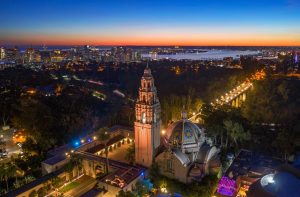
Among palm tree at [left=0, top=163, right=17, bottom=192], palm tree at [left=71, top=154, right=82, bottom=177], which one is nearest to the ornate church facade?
palm tree at [left=71, top=154, right=82, bottom=177]

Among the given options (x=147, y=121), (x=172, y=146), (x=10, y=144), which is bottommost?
(x=10, y=144)

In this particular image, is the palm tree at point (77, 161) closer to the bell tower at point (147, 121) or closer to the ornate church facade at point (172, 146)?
the ornate church facade at point (172, 146)

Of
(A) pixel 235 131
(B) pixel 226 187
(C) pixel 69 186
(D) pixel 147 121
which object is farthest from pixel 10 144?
(A) pixel 235 131

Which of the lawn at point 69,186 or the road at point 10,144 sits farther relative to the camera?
the road at point 10,144

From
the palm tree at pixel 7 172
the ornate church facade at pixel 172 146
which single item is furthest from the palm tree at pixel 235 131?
the palm tree at pixel 7 172

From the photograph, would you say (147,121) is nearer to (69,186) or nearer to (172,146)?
(172,146)

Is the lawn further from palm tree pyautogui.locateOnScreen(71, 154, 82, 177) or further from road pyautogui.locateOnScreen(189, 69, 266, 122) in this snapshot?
road pyautogui.locateOnScreen(189, 69, 266, 122)

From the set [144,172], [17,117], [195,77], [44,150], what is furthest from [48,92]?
[144,172]
